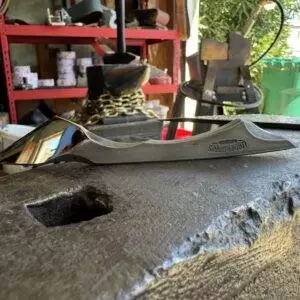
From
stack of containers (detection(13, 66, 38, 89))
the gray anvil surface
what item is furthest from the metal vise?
the gray anvil surface

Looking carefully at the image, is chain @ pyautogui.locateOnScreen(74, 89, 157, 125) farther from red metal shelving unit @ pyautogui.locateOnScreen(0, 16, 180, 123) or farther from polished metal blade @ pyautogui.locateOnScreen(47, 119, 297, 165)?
red metal shelving unit @ pyautogui.locateOnScreen(0, 16, 180, 123)

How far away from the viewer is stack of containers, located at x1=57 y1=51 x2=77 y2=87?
1883 mm

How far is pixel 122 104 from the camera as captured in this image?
67 cm

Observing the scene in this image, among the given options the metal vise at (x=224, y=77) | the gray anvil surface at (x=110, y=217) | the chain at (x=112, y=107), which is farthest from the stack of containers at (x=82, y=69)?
the gray anvil surface at (x=110, y=217)

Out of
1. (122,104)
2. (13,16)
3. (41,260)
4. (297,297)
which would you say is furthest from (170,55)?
(41,260)

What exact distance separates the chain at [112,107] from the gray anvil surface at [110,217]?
0.15 metres

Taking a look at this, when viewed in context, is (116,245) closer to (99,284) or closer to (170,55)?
(99,284)

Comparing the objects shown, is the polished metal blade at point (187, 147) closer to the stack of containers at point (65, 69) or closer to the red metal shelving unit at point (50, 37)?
the red metal shelving unit at point (50, 37)

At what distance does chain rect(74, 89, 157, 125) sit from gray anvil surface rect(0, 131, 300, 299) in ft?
0.49

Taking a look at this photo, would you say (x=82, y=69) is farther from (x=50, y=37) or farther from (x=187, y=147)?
(x=187, y=147)

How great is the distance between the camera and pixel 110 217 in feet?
1.20

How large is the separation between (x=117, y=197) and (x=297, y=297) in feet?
0.96

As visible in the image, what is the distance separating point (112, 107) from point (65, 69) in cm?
134

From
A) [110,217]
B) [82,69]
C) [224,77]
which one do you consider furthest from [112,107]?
[82,69]
